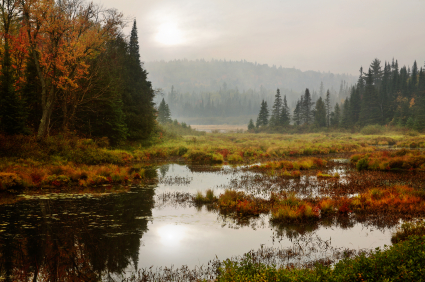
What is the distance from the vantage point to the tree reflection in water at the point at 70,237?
20.8 ft

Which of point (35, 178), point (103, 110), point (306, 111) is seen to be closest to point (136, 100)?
point (103, 110)

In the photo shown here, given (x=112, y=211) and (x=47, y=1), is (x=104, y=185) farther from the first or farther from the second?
(x=47, y=1)

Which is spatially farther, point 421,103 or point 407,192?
point 421,103

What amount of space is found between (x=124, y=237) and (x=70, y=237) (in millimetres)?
1570

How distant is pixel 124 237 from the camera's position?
337 inches

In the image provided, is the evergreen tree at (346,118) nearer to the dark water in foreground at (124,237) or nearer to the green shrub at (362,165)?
the green shrub at (362,165)

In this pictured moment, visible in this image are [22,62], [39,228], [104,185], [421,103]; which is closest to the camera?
[39,228]

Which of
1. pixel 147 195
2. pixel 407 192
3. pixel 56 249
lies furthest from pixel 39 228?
pixel 407 192

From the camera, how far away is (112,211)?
37.2ft

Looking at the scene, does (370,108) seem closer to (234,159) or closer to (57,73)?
(234,159)

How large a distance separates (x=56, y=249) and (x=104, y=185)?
9.61 m

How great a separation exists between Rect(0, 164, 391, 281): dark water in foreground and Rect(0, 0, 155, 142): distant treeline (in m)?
12.2

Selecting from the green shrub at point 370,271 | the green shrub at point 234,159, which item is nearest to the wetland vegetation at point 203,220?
the green shrub at point 370,271

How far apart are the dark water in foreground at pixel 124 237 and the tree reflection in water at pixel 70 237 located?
0.02 m
